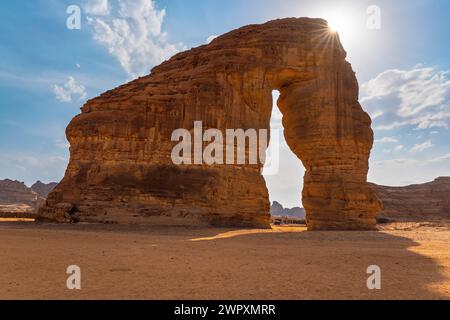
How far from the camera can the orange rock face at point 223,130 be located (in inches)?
972

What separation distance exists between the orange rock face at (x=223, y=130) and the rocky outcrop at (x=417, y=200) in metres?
39.3

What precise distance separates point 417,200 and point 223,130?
5724 cm

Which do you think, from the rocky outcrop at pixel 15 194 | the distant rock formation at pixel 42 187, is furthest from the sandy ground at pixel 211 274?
the distant rock formation at pixel 42 187

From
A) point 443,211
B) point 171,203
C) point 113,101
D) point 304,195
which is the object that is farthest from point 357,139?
point 443,211

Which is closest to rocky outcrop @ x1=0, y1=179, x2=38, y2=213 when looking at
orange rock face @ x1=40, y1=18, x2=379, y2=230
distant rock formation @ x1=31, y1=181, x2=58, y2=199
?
distant rock formation @ x1=31, y1=181, x2=58, y2=199

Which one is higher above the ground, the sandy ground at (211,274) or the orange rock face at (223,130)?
the orange rock face at (223,130)

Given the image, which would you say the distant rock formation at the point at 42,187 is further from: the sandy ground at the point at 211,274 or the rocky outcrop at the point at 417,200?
the sandy ground at the point at 211,274

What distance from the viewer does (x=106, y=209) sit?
77.8 ft

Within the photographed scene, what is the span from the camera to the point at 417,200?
6975 cm

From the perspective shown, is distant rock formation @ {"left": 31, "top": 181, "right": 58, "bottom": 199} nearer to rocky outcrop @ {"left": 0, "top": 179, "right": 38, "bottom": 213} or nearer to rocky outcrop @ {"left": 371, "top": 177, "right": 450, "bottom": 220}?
rocky outcrop @ {"left": 0, "top": 179, "right": 38, "bottom": 213}

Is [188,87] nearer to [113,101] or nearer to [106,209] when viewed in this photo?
[113,101]

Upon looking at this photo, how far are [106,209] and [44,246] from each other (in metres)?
11.6

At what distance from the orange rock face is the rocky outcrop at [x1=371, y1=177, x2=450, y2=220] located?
1545 inches

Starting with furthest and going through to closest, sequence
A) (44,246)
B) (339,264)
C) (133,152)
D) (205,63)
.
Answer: (205,63) → (133,152) → (44,246) → (339,264)
